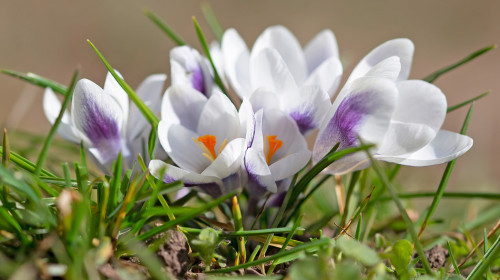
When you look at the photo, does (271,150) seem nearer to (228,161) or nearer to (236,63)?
(228,161)

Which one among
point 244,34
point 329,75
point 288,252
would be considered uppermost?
point 329,75

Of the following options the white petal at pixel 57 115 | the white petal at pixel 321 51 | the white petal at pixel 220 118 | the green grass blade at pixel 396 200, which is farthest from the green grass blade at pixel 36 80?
the green grass blade at pixel 396 200

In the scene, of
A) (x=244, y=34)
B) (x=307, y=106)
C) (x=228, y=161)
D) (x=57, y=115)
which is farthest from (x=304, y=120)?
(x=244, y=34)

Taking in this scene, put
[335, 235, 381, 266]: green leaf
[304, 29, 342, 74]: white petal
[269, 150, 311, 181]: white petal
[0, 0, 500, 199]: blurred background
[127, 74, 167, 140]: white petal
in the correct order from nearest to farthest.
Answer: [335, 235, 381, 266]: green leaf < [269, 150, 311, 181]: white petal < [127, 74, 167, 140]: white petal < [304, 29, 342, 74]: white petal < [0, 0, 500, 199]: blurred background

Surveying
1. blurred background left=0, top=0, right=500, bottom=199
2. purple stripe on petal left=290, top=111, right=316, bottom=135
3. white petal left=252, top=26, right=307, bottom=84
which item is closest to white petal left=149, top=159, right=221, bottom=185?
purple stripe on petal left=290, top=111, right=316, bottom=135

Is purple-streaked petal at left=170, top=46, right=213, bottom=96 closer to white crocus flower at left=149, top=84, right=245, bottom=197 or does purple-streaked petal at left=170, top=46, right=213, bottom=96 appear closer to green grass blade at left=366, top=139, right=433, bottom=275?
white crocus flower at left=149, top=84, right=245, bottom=197

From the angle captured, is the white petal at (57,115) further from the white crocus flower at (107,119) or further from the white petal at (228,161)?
the white petal at (228,161)

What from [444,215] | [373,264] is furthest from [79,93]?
[444,215]
